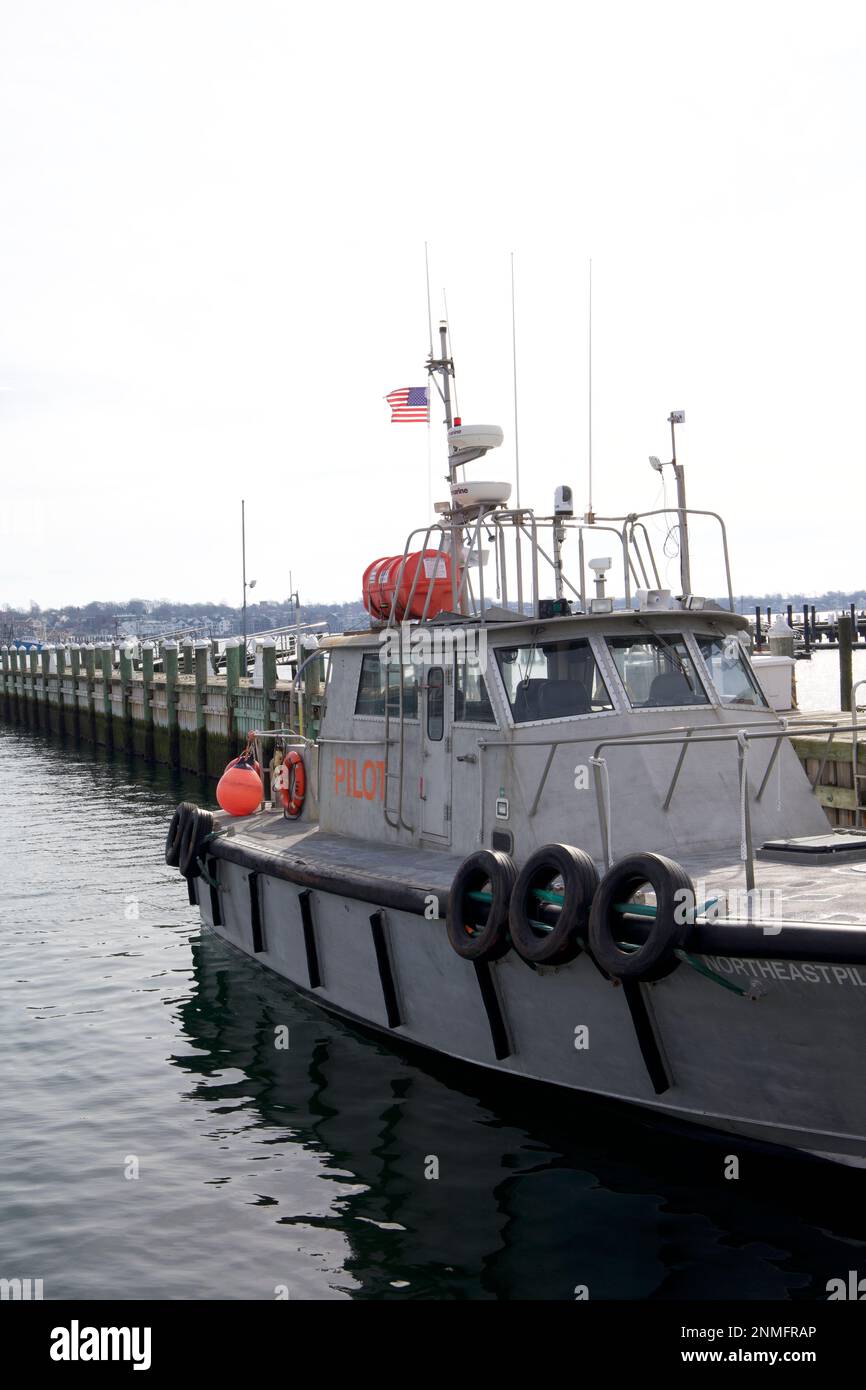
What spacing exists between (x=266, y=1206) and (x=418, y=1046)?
1981mm

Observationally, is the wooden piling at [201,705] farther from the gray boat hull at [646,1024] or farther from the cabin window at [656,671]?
the cabin window at [656,671]

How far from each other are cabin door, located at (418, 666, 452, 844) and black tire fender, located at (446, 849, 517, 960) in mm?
1474

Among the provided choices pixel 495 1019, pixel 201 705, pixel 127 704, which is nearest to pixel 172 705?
pixel 201 705

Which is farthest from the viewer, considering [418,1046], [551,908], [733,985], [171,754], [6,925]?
[171,754]

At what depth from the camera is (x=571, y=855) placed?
7.23 m

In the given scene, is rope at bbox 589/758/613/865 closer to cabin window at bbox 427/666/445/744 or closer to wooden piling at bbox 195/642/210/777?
cabin window at bbox 427/666/445/744

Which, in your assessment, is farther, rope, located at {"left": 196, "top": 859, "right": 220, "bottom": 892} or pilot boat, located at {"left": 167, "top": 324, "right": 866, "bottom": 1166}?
rope, located at {"left": 196, "top": 859, "right": 220, "bottom": 892}

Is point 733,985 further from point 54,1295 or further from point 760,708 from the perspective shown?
point 54,1295

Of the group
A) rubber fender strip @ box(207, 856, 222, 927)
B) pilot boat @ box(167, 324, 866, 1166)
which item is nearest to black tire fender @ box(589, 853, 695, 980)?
pilot boat @ box(167, 324, 866, 1166)

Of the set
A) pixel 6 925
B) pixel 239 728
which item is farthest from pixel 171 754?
pixel 6 925

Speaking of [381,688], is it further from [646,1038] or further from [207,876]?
[646,1038]

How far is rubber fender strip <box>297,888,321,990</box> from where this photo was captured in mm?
10164

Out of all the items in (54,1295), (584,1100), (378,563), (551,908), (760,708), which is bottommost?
(54,1295)

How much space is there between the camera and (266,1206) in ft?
24.4
